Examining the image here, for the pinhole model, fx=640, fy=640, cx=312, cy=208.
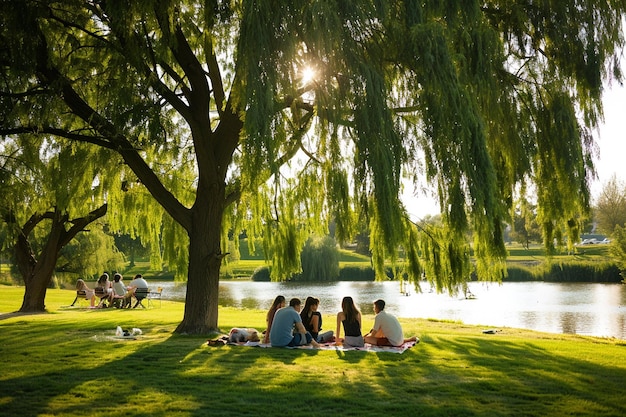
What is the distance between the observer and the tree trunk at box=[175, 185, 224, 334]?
10914 mm

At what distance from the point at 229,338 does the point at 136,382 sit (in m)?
3.11

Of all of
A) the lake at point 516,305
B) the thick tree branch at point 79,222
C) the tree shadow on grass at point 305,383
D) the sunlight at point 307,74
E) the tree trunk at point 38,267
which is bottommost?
the lake at point 516,305

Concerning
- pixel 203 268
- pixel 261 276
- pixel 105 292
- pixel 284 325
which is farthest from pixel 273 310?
pixel 261 276

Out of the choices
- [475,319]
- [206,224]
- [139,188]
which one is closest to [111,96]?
[206,224]

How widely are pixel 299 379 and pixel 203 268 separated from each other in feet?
15.2

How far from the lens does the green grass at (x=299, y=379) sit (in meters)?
5.54

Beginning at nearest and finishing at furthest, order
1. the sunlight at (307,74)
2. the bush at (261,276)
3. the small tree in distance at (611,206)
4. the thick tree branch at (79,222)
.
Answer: the sunlight at (307,74)
the thick tree branch at (79,222)
the small tree in distance at (611,206)
the bush at (261,276)

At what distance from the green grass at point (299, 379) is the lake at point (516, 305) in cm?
698

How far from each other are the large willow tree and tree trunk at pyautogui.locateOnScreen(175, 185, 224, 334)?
0.03 m

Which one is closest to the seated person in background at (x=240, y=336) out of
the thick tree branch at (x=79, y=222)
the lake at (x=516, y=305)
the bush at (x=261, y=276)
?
the lake at (x=516, y=305)

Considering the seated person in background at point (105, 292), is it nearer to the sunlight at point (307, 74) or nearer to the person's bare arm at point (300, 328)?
the person's bare arm at point (300, 328)

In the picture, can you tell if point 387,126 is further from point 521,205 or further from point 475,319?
point 475,319

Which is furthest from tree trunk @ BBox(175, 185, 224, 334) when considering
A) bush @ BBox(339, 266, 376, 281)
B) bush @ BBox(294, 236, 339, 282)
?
bush @ BBox(339, 266, 376, 281)

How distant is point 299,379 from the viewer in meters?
6.77
